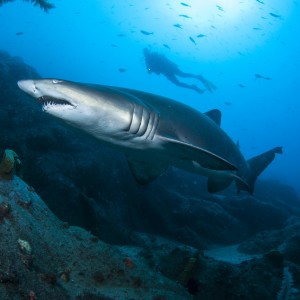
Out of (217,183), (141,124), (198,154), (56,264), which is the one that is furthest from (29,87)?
(217,183)

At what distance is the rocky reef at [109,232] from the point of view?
2459 mm

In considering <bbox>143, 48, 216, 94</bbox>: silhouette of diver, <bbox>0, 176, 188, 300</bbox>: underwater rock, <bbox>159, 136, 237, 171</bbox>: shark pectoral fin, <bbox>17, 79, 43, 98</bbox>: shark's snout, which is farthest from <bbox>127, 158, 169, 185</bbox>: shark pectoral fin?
<bbox>143, 48, 216, 94</bbox>: silhouette of diver

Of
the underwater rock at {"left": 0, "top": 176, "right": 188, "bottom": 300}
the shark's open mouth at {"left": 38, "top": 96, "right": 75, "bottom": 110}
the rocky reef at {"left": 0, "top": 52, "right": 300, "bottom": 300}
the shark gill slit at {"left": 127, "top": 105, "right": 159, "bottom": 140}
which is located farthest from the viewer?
the shark gill slit at {"left": 127, "top": 105, "right": 159, "bottom": 140}

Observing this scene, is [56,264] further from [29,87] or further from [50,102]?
[29,87]

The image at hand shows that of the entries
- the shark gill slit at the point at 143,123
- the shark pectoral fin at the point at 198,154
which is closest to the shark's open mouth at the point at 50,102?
the shark gill slit at the point at 143,123

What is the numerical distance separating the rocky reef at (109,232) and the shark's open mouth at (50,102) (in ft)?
2.43

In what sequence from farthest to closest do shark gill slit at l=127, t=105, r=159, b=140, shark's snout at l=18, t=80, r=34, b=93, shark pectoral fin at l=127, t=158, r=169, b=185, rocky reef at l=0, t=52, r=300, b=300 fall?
shark pectoral fin at l=127, t=158, r=169, b=185 → shark gill slit at l=127, t=105, r=159, b=140 → shark's snout at l=18, t=80, r=34, b=93 → rocky reef at l=0, t=52, r=300, b=300

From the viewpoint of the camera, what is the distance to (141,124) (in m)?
3.76

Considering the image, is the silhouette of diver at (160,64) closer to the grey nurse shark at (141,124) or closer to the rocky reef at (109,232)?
the rocky reef at (109,232)

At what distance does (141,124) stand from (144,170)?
1923 mm

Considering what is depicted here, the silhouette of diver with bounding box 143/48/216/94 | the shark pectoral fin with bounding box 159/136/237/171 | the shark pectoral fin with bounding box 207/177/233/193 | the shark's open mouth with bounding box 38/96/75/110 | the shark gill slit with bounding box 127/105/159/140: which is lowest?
the silhouette of diver with bounding box 143/48/216/94

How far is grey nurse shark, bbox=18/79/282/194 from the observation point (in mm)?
2945

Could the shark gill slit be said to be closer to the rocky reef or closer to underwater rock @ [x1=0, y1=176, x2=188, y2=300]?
the rocky reef

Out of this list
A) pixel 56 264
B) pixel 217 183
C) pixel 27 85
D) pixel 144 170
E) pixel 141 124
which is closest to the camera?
pixel 56 264
